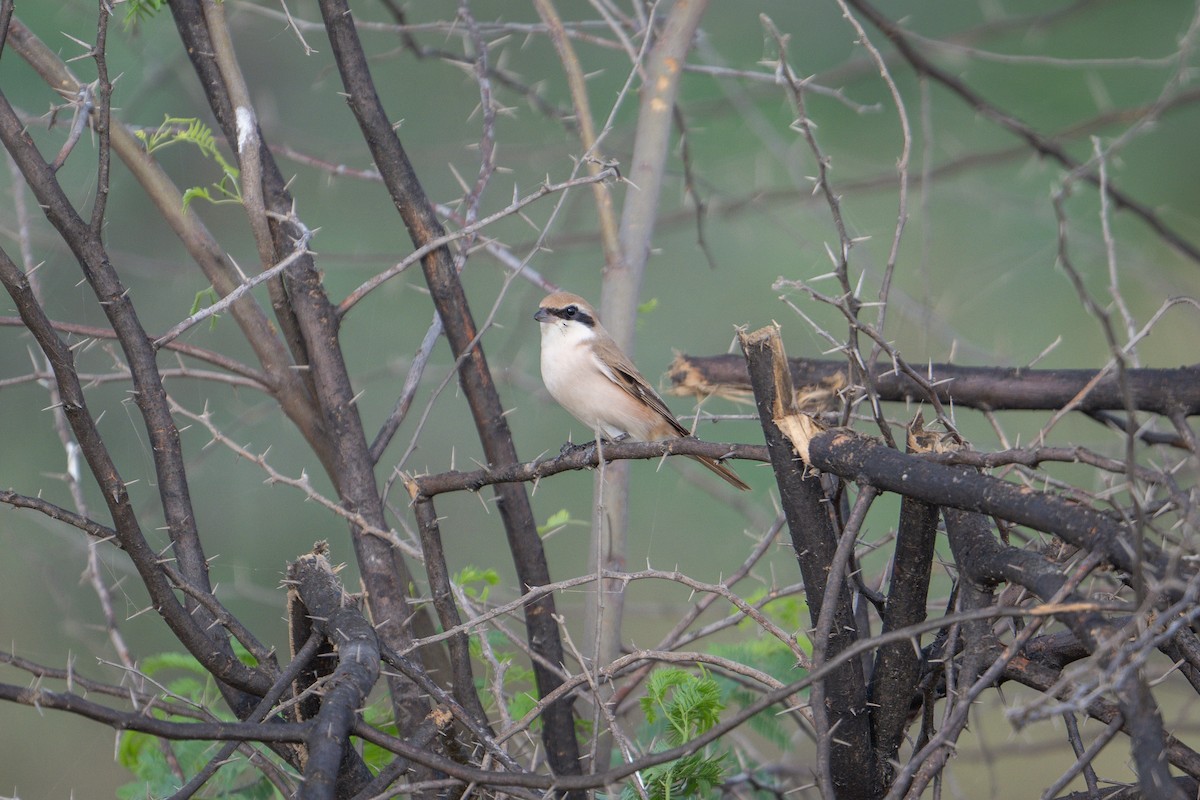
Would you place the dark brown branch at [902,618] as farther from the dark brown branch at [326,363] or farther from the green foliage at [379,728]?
the green foliage at [379,728]

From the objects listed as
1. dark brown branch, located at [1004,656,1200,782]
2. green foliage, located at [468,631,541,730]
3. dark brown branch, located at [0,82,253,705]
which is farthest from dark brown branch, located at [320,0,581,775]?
dark brown branch, located at [1004,656,1200,782]

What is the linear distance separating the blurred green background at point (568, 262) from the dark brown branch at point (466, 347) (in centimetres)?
296

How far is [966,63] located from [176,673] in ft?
23.6

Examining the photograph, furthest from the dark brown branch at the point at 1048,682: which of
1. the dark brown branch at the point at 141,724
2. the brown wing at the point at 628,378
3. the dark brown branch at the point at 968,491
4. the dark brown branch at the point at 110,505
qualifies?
the brown wing at the point at 628,378

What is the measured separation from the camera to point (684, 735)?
9.42ft

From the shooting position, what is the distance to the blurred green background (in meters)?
6.86

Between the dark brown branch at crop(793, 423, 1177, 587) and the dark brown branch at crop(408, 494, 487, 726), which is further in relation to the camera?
the dark brown branch at crop(408, 494, 487, 726)

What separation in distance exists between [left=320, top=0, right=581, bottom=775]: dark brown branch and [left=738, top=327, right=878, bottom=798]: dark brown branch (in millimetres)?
1233

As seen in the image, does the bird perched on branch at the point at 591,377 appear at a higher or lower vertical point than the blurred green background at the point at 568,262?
lower

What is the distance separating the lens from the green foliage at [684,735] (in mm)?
2762

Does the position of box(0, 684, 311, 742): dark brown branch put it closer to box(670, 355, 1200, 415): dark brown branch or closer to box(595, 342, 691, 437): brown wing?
box(670, 355, 1200, 415): dark brown branch

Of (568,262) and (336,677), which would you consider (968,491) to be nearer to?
(336,677)

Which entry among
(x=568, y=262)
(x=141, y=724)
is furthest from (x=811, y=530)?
(x=568, y=262)

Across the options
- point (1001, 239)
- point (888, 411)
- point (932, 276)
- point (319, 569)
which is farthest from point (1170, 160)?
point (319, 569)
